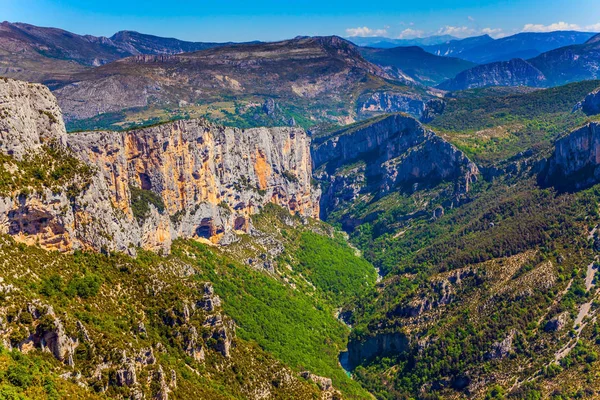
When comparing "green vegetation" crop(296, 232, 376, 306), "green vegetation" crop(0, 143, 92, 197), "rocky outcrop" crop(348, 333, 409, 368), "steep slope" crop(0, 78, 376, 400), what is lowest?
"rocky outcrop" crop(348, 333, 409, 368)

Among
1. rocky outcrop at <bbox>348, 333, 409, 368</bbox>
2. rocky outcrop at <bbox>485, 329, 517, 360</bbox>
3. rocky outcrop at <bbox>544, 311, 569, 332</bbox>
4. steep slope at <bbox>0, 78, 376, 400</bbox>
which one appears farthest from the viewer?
rocky outcrop at <bbox>348, 333, 409, 368</bbox>

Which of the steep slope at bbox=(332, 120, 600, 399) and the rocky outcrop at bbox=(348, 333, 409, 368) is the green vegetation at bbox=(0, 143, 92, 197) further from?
the rocky outcrop at bbox=(348, 333, 409, 368)

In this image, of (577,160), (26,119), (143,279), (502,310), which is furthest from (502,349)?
(26,119)

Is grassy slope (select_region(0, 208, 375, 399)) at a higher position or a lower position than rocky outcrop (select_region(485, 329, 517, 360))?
higher

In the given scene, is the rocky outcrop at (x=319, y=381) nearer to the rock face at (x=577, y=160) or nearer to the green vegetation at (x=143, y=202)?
the green vegetation at (x=143, y=202)

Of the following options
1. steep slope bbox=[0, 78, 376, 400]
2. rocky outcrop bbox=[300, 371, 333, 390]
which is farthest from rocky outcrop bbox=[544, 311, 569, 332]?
rocky outcrop bbox=[300, 371, 333, 390]

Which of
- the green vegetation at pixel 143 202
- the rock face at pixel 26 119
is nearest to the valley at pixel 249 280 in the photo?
the rock face at pixel 26 119

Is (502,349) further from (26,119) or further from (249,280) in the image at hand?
(26,119)
